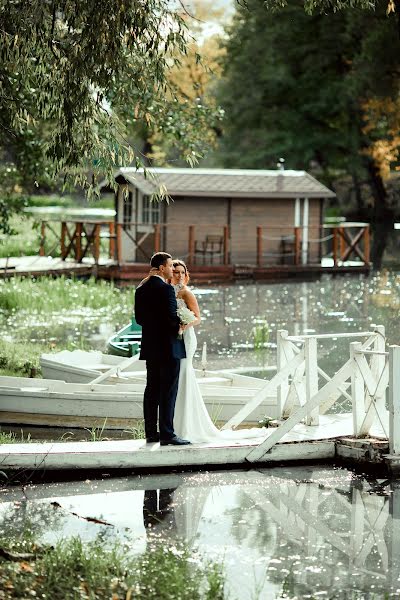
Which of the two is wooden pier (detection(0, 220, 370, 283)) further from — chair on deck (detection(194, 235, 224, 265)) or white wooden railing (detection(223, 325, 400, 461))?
white wooden railing (detection(223, 325, 400, 461))

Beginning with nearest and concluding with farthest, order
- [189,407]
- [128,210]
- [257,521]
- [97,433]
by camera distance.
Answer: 1. [257,521]
2. [189,407]
3. [97,433]
4. [128,210]

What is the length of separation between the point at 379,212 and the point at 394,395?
52340 mm

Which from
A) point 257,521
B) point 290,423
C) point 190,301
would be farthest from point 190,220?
point 257,521

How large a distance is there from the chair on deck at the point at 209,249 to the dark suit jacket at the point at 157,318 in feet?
95.7

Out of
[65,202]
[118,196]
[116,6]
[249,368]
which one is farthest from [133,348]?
[65,202]

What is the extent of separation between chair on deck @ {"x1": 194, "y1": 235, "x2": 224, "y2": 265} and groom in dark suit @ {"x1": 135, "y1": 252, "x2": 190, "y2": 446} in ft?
95.3

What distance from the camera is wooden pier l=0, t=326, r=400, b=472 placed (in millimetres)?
11555

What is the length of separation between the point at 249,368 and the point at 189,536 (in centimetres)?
1226

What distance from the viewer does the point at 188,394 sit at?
12.2m

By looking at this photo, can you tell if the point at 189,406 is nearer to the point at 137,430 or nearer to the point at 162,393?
the point at 162,393

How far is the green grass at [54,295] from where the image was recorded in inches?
1163

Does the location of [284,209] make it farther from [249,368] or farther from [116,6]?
[116,6]

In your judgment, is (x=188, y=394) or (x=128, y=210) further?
(x=128, y=210)

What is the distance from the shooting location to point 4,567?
8023mm
